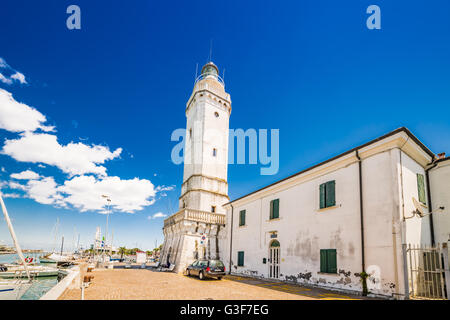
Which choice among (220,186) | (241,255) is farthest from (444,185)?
(220,186)

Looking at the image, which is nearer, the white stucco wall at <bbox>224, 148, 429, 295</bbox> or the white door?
the white stucco wall at <bbox>224, 148, 429, 295</bbox>

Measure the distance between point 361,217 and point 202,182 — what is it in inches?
747

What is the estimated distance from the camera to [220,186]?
29.3 m

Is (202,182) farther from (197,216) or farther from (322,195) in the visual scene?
(322,195)

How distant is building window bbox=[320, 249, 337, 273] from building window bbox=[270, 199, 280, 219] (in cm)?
484

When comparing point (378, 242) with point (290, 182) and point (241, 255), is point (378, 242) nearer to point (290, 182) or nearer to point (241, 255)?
point (290, 182)

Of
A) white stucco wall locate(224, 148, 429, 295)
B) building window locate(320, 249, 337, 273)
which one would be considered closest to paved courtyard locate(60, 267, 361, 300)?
building window locate(320, 249, 337, 273)

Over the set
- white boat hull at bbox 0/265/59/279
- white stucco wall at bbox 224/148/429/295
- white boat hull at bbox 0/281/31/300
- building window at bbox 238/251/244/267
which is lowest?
white boat hull at bbox 0/265/59/279

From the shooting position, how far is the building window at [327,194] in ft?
43.6

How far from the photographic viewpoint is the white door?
1652cm

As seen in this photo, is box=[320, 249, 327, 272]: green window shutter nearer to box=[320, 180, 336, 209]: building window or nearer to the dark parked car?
box=[320, 180, 336, 209]: building window

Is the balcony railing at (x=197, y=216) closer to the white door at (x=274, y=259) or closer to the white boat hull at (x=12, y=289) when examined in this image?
the white door at (x=274, y=259)

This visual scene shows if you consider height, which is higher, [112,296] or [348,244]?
[348,244]
